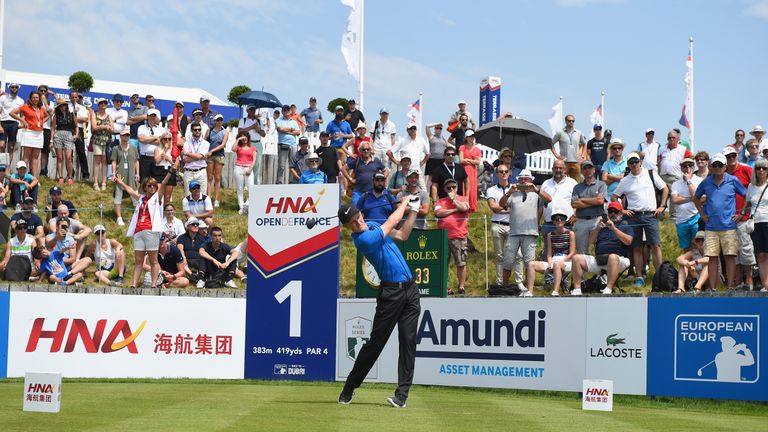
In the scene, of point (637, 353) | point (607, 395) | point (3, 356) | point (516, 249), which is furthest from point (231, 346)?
point (607, 395)

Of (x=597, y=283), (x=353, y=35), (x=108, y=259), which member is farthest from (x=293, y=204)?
(x=353, y=35)

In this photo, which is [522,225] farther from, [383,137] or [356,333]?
[383,137]

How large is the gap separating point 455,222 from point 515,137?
5850 millimetres

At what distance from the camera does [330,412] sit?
10.5 meters

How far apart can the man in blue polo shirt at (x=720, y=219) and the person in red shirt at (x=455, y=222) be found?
15.6ft

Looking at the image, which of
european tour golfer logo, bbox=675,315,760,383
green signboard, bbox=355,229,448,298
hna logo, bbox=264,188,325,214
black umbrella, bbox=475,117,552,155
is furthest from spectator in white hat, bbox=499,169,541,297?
black umbrella, bbox=475,117,552,155

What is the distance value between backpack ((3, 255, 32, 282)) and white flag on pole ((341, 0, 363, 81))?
44.8ft

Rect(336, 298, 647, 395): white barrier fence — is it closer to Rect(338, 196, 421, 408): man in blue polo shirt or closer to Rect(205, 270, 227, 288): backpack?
Rect(338, 196, 421, 408): man in blue polo shirt

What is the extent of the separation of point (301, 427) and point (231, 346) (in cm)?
986

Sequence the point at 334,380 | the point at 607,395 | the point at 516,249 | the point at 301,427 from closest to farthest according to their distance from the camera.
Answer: the point at 301,427
the point at 607,395
the point at 334,380
the point at 516,249

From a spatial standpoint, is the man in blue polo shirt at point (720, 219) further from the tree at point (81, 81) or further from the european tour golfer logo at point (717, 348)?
the tree at point (81, 81)

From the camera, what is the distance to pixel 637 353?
14.5m

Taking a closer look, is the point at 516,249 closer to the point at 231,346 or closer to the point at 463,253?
the point at 463,253

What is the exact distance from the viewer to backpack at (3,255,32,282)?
19969 millimetres
